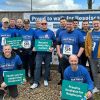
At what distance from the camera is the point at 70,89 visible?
7.30 meters

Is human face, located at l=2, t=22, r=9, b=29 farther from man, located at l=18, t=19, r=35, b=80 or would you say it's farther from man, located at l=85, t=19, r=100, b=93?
man, located at l=85, t=19, r=100, b=93

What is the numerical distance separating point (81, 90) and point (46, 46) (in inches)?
120

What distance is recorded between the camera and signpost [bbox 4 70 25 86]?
26.9 ft

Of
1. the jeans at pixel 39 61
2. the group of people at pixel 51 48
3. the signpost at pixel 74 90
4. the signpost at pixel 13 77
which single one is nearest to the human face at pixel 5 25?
the group of people at pixel 51 48

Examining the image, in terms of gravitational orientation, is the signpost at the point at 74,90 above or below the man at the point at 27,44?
below

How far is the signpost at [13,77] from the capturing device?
8211 mm

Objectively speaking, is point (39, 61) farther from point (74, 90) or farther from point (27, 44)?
point (74, 90)

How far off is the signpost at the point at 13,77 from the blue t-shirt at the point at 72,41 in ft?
5.54

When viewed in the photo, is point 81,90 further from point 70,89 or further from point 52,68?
point 52,68

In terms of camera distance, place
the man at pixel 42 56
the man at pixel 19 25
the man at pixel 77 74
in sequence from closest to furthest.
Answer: the man at pixel 77 74
the man at pixel 42 56
the man at pixel 19 25

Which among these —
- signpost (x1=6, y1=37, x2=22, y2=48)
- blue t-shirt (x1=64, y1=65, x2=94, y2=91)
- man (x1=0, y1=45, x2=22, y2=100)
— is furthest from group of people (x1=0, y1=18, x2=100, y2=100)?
blue t-shirt (x1=64, y1=65, x2=94, y2=91)

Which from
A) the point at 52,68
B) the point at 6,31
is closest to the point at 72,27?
the point at 6,31

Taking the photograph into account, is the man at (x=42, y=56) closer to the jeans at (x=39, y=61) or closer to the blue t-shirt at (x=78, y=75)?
the jeans at (x=39, y=61)

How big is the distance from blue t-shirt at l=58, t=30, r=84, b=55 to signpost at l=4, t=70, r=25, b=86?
1.69 meters
